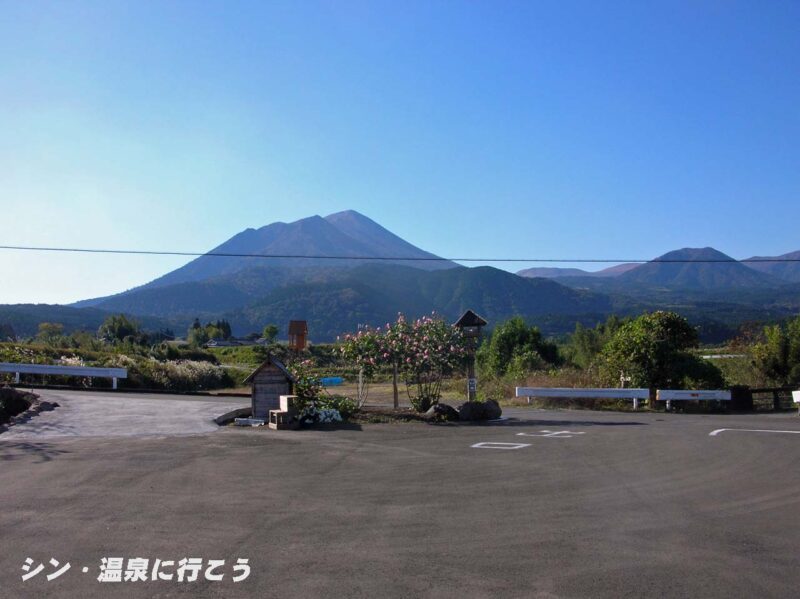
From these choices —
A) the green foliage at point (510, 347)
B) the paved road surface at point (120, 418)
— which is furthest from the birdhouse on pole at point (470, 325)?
the green foliage at point (510, 347)

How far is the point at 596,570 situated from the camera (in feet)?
19.4

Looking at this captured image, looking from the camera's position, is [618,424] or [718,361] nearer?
[618,424]

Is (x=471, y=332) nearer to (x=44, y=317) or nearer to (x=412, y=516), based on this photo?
(x=412, y=516)

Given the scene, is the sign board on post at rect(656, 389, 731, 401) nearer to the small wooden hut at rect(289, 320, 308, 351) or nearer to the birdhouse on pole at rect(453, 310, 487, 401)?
the birdhouse on pole at rect(453, 310, 487, 401)

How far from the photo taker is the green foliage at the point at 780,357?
3153 cm

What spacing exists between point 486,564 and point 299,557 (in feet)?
5.33

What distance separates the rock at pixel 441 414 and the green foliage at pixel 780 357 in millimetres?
19467

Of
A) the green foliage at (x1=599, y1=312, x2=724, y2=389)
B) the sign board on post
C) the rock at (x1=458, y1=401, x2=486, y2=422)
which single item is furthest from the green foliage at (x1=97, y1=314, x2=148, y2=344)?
the rock at (x1=458, y1=401, x2=486, y2=422)

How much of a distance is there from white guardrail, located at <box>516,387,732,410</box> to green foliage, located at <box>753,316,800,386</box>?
6900mm

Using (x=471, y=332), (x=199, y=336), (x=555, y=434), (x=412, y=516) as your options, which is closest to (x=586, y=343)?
(x=471, y=332)

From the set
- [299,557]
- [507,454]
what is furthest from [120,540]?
[507,454]

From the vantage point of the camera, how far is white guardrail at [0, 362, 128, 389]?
1098 inches

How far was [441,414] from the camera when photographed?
63.5 ft

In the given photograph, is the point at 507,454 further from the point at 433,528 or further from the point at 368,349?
the point at 368,349
